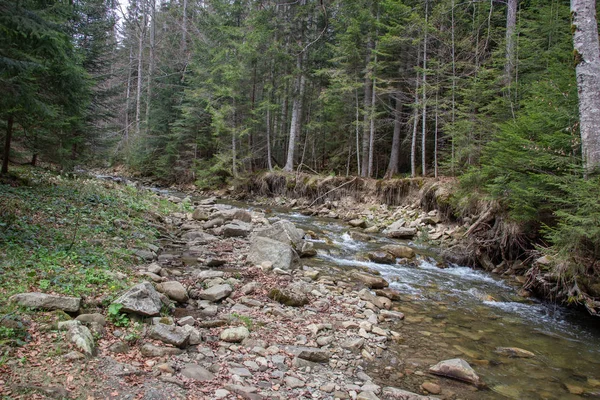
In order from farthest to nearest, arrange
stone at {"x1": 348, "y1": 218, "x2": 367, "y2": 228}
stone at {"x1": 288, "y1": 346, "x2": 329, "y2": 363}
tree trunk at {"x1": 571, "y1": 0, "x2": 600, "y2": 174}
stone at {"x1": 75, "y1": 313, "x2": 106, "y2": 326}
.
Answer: stone at {"x1": 348, "y1": 218, "x2": 367, "y2": 228}, tree trunk at {"x1": 571, "y1": 0, "x2": 600, "y2": 174}, stone at {"x1": 288, "y1": 346, "x2": 329, "y2": 363}, stone at {"x1": 75, "y1": 313, "x2": 106, "y2": 326}

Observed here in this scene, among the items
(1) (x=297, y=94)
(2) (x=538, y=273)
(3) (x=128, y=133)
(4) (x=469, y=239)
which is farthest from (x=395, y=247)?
(3) (x=128, y=133)

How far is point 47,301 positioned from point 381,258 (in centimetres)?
716

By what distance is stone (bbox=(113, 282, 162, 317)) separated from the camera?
12.2 feet


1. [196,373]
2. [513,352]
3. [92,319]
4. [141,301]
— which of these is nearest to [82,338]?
[92,319]

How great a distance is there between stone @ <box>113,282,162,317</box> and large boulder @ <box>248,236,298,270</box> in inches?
124

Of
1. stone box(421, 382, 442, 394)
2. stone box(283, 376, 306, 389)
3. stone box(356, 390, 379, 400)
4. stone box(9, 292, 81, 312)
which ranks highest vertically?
stone box(9, 292, 81, 312)

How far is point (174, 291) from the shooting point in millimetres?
4711

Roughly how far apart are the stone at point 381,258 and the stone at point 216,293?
4.73 m

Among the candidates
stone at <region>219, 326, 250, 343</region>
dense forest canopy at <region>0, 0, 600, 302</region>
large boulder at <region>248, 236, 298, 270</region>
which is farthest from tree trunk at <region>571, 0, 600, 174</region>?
stone at <region>219, 326, 250, 343</region>

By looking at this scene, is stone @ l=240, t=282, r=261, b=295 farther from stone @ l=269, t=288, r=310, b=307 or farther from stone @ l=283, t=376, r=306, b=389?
stone @ l=283, t=376, r=306, b=389

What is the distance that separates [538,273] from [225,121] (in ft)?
65.4

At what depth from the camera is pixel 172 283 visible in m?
4.87

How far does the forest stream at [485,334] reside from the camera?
3.78 m

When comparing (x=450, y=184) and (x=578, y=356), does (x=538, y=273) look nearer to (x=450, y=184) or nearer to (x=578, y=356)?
(x=578, y=356)
